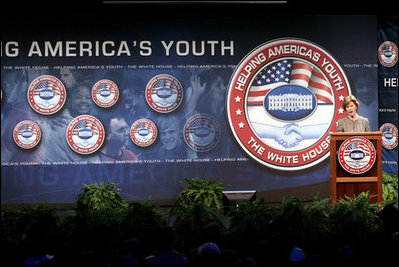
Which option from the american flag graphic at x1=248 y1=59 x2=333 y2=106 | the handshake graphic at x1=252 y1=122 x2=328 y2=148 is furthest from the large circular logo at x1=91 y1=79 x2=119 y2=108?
the handshake graphic at x1=252 y1=122 x2=328 y2=148

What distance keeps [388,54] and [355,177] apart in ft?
12.5

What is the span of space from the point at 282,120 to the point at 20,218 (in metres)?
5.34

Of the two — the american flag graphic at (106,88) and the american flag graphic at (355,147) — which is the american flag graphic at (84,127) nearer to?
the american flag graphic at (106,88)

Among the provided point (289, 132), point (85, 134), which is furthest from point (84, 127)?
point (289, 132)

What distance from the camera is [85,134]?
8594 mm

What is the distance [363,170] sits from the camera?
6.02 meters

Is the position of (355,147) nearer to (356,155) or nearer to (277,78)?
(356,155)

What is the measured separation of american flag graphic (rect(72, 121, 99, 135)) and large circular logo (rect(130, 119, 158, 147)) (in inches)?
23.2

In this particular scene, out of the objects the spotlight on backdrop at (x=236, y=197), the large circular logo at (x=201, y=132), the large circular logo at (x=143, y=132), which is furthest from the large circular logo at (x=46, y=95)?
the spotlight on backdrop at (x=236, y=197)

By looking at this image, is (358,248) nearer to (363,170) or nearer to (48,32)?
(363,170)

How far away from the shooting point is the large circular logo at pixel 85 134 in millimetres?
8586

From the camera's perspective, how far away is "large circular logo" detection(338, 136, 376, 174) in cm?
600

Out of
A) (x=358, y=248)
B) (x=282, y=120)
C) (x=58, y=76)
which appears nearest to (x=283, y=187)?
(x=282, y=120)

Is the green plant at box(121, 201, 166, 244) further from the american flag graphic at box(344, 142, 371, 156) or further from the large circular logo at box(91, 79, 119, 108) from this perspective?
the large circular logo at box(91, 79, 119, 108)
